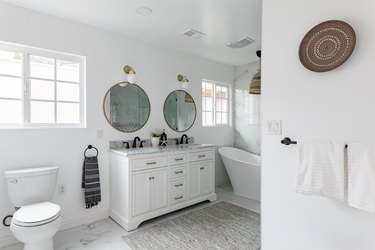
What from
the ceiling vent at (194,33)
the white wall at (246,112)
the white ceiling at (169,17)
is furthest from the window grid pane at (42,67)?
the white wall at (246,112)

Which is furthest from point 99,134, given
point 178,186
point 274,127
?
point 274,127

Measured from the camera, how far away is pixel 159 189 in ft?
9.18

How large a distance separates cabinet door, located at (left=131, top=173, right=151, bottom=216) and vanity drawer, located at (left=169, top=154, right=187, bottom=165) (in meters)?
0.39

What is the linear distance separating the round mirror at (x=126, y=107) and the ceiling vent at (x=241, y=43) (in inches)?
62.3

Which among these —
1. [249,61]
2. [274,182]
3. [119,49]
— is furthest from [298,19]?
[249,61]

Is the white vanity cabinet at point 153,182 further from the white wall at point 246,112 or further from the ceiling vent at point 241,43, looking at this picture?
the ceiling vent at point 241,43

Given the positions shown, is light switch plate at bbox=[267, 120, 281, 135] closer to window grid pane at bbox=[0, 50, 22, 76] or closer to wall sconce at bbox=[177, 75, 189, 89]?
wall sconce at bbox=[177, 75, 189, 89]

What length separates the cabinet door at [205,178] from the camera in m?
3.32

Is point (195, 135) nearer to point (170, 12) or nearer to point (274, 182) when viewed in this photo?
point (170, 12)

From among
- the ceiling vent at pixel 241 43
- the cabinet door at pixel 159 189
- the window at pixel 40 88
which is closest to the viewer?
the window at pixel 40 88

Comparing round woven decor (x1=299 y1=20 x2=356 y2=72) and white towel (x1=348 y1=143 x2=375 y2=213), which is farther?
round woven decor (x1=299 y1=20 x2=356 y2=72)

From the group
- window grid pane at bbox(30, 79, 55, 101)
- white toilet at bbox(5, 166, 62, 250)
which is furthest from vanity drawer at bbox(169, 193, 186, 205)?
window grid pane at bbox(30, 79, 55, 101)

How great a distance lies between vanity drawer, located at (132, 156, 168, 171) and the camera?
2.56 meters

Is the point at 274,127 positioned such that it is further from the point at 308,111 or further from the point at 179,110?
the point at 179,110
